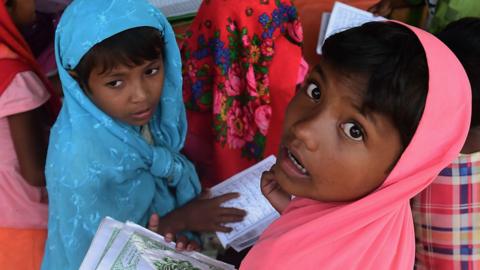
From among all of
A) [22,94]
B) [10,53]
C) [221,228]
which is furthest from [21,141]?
[221,228]

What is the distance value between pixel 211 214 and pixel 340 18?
0.91 metres

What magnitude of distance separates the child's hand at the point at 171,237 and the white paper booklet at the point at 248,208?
108 millimetres

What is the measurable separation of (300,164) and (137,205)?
0.65 metres

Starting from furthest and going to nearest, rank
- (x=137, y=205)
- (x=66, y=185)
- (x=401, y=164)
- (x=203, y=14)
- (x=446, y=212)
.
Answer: (x=203, y=14)
(x=137, y=205)
(x=66, y=185)
(x=446, y=212)
(x=401, y=164)

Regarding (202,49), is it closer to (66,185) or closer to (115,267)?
(66,185)

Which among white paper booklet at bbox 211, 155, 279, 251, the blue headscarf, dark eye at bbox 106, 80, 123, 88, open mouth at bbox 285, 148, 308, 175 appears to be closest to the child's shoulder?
the blue headscarf

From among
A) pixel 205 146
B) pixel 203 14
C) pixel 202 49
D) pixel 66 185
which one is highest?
pixel 203 14

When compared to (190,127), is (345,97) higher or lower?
higher

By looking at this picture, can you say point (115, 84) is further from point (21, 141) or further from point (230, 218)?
point (230, 218)

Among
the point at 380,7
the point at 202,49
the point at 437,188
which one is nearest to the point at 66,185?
the point at 202,49

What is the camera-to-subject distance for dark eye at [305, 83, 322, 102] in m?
0.70

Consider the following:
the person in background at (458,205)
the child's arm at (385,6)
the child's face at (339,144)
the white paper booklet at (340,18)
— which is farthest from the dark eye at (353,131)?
the child's arm at (385,6)

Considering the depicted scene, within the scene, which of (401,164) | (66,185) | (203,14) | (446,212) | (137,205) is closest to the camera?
(401,164)

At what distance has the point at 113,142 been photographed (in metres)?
1.10
